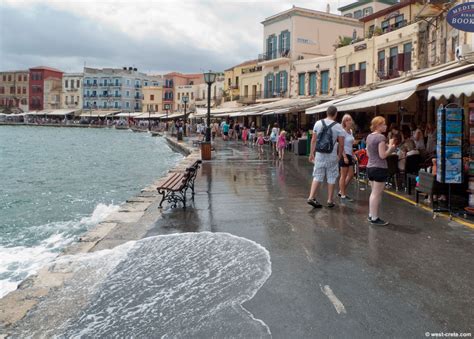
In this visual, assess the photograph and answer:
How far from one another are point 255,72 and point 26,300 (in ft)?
153

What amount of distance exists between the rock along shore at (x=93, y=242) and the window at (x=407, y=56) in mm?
17734

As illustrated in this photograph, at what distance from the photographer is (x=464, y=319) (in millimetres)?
3760

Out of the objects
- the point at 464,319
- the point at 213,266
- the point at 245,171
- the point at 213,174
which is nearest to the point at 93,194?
the point at 213,174

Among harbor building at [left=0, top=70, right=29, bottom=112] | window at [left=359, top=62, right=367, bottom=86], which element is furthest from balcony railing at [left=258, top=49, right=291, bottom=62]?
harbor building at [left=0, top=70, right=29, bottom=112]

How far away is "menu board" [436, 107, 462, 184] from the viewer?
7148 millimetres

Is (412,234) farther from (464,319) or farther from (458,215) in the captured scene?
(464,319)

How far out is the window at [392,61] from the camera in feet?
83.1

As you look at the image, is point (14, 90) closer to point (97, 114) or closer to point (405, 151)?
point (97, 114)

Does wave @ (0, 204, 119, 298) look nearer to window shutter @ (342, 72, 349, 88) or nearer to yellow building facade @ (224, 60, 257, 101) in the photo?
window shutter @ (342, 72, 349, 88)

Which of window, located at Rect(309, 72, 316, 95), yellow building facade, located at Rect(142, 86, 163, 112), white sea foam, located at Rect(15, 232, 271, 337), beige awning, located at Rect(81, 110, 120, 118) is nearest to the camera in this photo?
white sea foam, located at Rect(15, 232, 271, 337)

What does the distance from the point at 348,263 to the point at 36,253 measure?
4956mm

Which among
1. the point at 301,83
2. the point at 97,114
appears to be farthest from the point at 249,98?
the point at 97,114

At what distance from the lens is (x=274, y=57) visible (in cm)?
4241

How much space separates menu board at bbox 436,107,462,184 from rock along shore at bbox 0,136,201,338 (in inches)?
184
